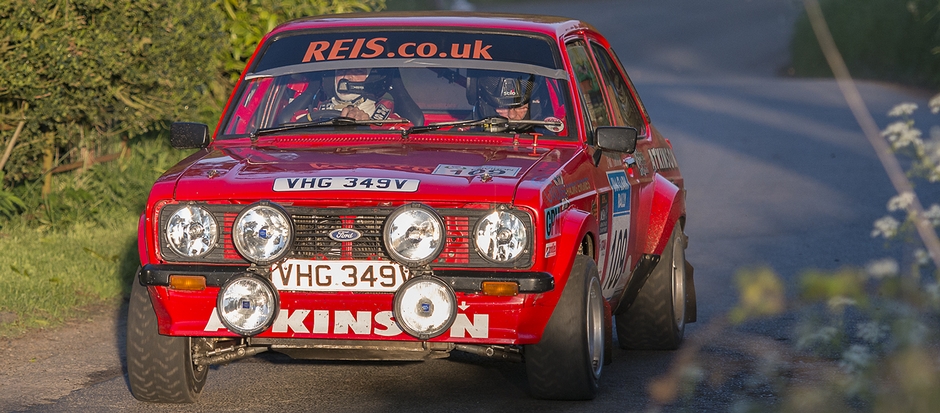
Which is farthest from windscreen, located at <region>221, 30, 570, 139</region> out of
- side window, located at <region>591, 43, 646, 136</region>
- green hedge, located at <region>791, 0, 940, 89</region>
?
green hedge, located at <region>791, 0, 940, 89</region>

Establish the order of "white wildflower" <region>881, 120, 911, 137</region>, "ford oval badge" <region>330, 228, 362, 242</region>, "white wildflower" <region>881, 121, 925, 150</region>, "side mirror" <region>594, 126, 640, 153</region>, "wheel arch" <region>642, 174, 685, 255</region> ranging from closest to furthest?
"white wildflower" <region>881, 121, 925, 150</region> → "white wildflower" <region>881, 120, 911, 137</region> → "ford oval badge" <region>330, 228, 362, 242</region> → "side mirror" <region>594, 126, 640, 153</region> → "wheel arch" <region>642, 174, 685, 255</region>

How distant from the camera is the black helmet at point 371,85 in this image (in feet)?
20.8

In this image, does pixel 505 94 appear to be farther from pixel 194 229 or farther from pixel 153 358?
pixel 153 358

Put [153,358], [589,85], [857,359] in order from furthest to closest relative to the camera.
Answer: [589,85] → [153,358] → [857,359]

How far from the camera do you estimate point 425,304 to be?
500 centimetres

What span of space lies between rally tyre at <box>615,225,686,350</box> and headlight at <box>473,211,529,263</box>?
201 centimetres

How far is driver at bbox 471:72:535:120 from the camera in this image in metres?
6.23

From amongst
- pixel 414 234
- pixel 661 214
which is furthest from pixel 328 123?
pixel 661 214

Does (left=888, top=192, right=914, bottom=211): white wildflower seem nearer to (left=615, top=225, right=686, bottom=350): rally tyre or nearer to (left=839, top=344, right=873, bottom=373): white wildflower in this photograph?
(left=839, top=344, right=873, bottom=373): white wildflower

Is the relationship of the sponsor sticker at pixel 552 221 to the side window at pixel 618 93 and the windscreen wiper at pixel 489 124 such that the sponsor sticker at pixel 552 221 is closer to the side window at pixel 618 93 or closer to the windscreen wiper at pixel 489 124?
the windscreen wiper at pixel 489 124

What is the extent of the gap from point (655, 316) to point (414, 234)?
2305 mm

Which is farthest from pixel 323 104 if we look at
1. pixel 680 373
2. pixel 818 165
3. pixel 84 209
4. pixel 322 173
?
pixel 818 165

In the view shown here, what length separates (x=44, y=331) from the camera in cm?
743

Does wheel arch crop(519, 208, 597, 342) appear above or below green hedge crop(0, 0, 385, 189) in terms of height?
below
